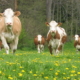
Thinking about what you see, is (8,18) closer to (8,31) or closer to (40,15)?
(8,31)

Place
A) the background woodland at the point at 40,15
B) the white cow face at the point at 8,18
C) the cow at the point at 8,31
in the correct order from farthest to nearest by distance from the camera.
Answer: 1. the background woodland at the point at 40,15
2. the cow at the point at 8,31
3. the white cow face at the point at 8,18

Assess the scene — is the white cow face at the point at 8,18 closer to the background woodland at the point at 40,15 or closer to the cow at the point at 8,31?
the cow at the point at 8,31

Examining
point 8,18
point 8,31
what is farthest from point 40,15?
point 8,18

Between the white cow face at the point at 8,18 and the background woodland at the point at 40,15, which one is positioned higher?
the white cow face at the point at 8,18

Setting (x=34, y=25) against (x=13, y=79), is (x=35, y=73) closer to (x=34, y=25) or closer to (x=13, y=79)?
(x=13, y=79)

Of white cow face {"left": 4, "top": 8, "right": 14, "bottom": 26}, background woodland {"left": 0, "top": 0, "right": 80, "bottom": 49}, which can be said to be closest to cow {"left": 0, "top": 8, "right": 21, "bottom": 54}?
white cow face {"left": 4, "top": 8, "right": 14, "bottom": 26}

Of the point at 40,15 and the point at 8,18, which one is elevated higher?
the point at 8,18

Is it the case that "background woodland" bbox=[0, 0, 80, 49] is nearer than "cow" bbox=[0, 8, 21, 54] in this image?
No

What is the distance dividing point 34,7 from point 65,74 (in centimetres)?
4207

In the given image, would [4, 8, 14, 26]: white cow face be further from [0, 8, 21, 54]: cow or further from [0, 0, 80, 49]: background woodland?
[0, 0, 80, 49]: background woodland

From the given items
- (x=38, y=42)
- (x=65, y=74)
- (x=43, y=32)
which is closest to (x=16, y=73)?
(x=65, y=74)

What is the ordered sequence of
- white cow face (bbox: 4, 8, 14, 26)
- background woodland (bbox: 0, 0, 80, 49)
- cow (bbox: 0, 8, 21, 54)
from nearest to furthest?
white cow face (bbox: 4, 8, 14, 26) → cow (bbox: 0, 8, 21, 54) → background woodland (bbox: 0, 0, 80, 49)

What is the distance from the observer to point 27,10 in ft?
163

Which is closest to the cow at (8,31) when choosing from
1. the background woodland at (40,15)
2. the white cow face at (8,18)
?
the white cow face at (8,18)
